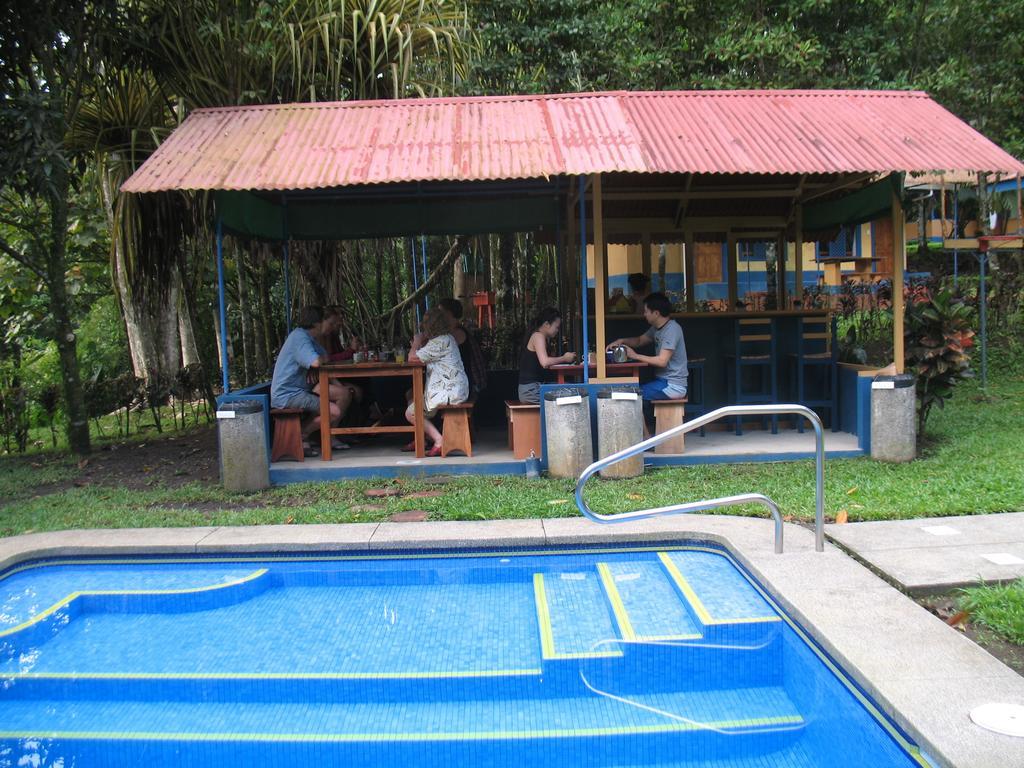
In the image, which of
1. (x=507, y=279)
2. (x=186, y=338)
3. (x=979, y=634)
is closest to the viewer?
(x=979, y=634)

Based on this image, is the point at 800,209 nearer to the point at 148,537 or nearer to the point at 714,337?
the point at 714,337

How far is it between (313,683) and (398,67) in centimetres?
678

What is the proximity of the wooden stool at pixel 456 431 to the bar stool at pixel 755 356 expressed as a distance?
2.62m

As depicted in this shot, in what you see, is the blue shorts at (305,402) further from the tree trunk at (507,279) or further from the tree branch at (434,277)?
A: the tree trunk at (507,279)

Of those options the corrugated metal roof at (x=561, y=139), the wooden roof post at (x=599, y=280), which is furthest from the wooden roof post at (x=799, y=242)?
the wooden roof post at (x=599, y=280)

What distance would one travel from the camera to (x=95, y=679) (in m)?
3.70

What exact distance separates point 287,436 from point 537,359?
2202 mm

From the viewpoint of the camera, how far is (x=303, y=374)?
7.28 m

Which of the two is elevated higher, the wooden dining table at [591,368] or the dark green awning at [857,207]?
the dark green awning at [857,207]

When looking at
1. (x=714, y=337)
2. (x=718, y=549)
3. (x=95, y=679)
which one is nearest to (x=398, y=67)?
(x=714, y=337)

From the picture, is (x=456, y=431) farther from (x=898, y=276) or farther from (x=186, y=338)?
(x=186, y=338)

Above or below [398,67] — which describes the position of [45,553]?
below

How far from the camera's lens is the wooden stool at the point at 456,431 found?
7.10m

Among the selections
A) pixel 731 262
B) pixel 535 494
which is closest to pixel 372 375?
pixel 535 494
